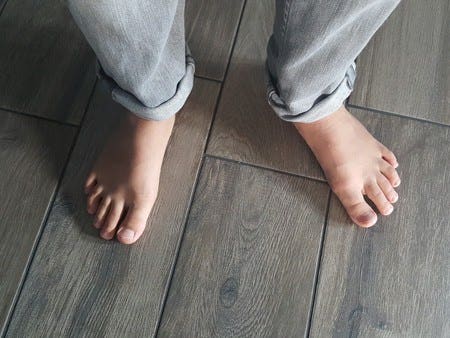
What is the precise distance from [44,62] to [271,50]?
1.44 feet

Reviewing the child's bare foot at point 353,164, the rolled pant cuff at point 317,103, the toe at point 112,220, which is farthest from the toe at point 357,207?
the toe at point 112,220

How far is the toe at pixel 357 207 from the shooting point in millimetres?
734

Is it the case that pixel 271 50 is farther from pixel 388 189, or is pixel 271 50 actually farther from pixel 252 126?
pixel 388 189

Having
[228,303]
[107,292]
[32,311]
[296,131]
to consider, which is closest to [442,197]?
[296,131]

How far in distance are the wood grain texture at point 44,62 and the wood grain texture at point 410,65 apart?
48 centimetres

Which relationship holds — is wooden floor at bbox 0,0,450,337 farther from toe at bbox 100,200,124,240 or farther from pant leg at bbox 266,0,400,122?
pant leg at bbox 266,0,400,122

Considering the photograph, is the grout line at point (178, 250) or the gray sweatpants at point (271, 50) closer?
the gray sweatpants at point (271, 50)

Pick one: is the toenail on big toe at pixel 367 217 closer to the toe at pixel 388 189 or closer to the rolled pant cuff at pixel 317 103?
the toe at pixel 388 189

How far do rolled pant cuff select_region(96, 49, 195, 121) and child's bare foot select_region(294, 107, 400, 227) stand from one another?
20 centimetres

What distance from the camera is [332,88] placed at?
2.13 feet

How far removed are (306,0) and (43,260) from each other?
1.73 feet

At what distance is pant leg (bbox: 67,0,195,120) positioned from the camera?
1.59 feet

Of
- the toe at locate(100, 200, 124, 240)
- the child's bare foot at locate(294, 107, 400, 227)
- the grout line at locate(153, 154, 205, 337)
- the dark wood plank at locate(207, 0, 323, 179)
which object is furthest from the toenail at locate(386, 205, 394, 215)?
the toe at locate(100, 200, 124, 240)

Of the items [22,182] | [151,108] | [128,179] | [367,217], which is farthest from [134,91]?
[367,217]
